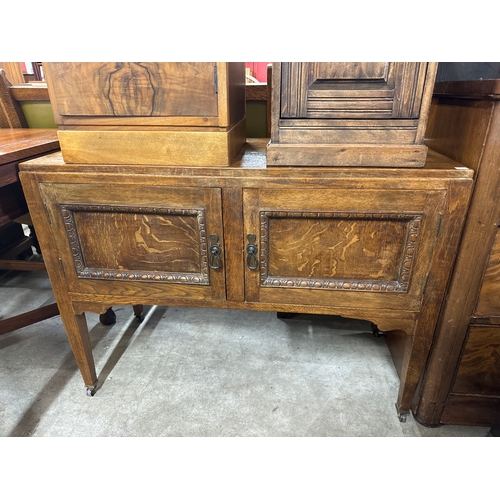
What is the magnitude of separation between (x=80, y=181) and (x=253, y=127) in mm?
993

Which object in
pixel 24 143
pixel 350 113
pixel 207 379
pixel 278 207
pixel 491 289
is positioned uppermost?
pixel 350 113

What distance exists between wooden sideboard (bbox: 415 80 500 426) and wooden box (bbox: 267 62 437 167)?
143 mm

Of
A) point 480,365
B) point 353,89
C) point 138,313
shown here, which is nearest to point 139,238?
point 353,89

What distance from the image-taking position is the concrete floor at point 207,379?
4.36 ft

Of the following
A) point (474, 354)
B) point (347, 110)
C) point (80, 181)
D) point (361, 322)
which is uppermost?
point (347, 110)

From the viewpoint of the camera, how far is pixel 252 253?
1.06m

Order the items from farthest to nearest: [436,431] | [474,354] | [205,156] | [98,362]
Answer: [98,362] → [436,431] → [474,354] → [205,156]

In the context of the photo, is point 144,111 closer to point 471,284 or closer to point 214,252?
point 214,252

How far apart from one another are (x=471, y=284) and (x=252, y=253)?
2.10 feet

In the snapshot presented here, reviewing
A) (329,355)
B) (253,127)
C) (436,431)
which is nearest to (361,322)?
(329,355)

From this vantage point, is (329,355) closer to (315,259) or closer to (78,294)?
(315,259)

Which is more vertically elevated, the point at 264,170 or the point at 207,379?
the point at 264,170

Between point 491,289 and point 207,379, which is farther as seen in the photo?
point 207,379

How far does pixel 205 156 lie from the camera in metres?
1.01
